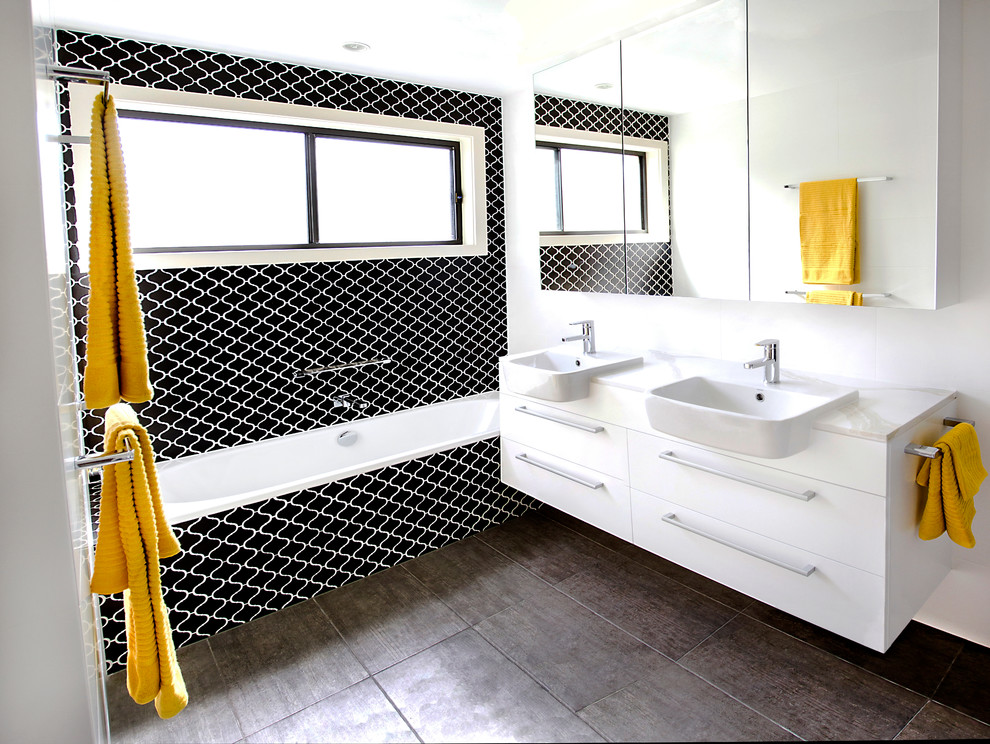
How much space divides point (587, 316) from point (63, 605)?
2.89m

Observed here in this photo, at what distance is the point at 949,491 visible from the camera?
2.06 metres

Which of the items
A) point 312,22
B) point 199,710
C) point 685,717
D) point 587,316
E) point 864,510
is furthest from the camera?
point 587,316

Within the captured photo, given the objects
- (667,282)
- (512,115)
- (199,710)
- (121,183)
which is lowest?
(199,710)

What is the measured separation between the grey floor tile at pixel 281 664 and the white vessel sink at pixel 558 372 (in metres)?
1.32

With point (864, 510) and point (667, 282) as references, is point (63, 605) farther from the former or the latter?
point (667, 282)

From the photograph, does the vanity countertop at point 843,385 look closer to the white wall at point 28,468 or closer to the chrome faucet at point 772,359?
the chrome faucet at point 772,359

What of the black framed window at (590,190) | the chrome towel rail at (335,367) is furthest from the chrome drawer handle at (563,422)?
the black framed window at (590,190)

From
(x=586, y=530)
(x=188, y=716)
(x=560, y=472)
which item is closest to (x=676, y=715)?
(x=560, y=472)

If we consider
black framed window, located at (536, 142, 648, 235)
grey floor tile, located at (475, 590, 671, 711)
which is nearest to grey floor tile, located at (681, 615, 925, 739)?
grey floor tile, located at (475, 590, 671, 711)

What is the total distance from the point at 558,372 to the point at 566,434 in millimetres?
322

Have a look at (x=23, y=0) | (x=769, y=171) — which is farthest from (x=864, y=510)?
(x=23, y=0)

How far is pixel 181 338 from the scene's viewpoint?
302 cm

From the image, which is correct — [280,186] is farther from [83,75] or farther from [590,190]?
[83,75]

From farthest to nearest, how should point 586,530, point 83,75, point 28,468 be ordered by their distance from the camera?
1. point 586,530
2. point 83,75
3. point 28,468
